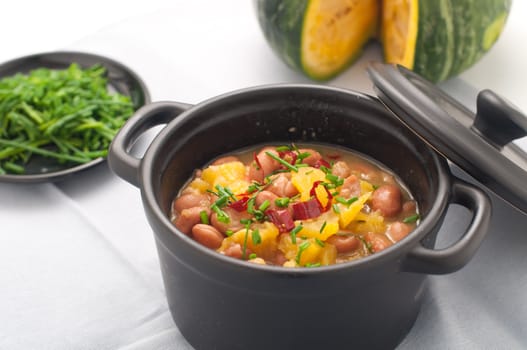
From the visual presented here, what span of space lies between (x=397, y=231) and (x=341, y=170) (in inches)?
10.3

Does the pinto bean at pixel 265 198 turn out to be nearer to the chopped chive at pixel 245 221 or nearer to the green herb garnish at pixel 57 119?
the chopped chive at pixel 245 221

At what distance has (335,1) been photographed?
253cm

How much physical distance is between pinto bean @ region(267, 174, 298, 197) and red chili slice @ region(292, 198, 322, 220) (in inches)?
3.2

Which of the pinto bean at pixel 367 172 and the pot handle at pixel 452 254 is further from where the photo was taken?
the pinto bean at pixel 367 172

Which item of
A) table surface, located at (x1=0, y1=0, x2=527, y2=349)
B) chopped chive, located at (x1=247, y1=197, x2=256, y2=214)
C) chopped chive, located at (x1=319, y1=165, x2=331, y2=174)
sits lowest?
table surface, located at (x1=0, y1=0, x2=527, y2=349)

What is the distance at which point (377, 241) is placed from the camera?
5.46ft

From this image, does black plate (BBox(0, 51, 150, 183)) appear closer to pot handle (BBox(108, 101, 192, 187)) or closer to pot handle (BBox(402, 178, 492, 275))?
pot handle (BBox(108, 101, 192, 187))

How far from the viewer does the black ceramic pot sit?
147 cm

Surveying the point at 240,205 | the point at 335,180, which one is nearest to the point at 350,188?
the point at 335,180

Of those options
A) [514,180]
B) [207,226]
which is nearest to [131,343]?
[207,226]

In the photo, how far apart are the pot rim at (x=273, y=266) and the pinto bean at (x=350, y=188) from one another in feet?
0.65

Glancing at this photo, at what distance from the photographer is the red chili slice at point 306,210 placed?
1694 mm

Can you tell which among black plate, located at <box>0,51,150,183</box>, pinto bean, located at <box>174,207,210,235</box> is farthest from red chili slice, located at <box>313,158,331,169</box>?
black plate, located at <box>0,51,150,183</box>

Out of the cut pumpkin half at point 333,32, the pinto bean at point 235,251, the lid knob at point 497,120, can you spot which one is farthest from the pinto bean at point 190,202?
the cut pumpkin half at point 333,32
